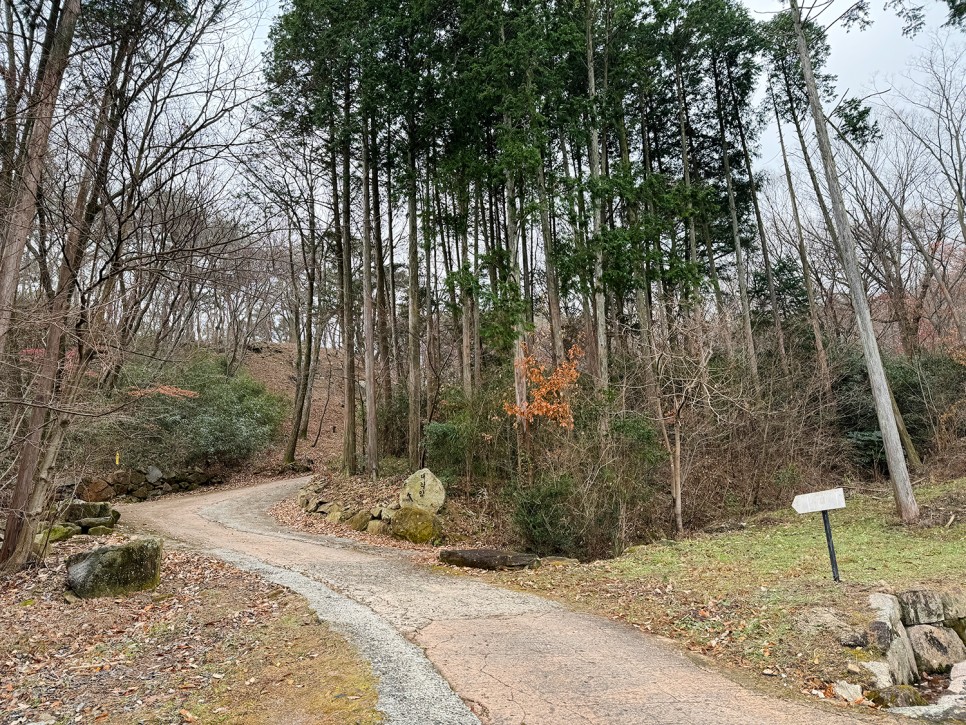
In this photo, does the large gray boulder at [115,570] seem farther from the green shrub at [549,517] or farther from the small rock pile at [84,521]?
the green shrub at [549,517]

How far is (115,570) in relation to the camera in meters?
7.74

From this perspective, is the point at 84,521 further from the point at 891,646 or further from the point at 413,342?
the point at 891,646

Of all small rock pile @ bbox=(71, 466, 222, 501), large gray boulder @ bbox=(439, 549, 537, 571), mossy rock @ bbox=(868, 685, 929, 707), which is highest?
small rock pile @ bbox=(71, 466, 222, 501)

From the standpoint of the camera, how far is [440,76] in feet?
47.8

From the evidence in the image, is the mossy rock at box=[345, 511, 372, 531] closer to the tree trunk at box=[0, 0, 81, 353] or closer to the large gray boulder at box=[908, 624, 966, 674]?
the tree trunk at box=[0, 0, 81, 353]

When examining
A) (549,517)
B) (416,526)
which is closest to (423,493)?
(416,526)

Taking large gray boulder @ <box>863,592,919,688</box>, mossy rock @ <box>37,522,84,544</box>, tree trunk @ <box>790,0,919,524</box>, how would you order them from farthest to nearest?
mossy rock @ <box>37,522,84,544</box>
tree trunk @ <box>790,0,919,524</box>
large gray boulder @ <box>863,592,919,688</box>

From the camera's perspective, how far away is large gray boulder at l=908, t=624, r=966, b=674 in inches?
212

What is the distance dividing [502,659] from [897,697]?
3038 mm

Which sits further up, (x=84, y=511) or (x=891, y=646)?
(x=84, y=511)

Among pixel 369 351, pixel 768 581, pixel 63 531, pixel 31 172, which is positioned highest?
pixel 369 351

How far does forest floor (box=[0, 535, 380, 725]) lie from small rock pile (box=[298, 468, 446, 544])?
4213mm

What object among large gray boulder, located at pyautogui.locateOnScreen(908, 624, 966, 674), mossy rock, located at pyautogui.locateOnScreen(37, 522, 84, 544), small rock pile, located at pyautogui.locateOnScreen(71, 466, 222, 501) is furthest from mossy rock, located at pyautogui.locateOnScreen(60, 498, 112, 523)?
large gray boulder, located at pyautogui.locateOnScreen(908, 624, 966, 674)

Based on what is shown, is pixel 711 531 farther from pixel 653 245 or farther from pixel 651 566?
pixel 653 245
